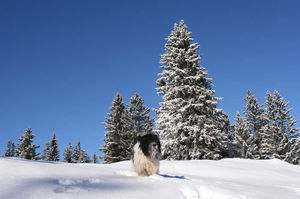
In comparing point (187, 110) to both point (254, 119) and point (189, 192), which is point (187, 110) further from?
point (254, 119)

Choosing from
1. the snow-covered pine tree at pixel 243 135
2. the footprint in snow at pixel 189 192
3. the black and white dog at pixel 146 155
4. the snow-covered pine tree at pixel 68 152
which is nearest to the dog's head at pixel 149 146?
the black and white dog at pixel 146 155

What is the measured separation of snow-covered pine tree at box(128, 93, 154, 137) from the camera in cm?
3065

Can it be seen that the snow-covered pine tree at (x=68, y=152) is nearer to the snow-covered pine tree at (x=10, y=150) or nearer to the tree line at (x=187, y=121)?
the snow-covered pine tree at (x=10, y=150)

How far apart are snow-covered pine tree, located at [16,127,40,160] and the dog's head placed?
34.9 metres

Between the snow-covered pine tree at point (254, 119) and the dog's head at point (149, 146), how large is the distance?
30.0m

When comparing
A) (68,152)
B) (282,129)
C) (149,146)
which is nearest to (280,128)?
(282,129)

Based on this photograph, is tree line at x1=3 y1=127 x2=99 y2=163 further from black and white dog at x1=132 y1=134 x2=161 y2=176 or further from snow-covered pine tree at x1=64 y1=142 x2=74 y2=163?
black and white dog at x1=132 y1=134 x2=161 y2=176

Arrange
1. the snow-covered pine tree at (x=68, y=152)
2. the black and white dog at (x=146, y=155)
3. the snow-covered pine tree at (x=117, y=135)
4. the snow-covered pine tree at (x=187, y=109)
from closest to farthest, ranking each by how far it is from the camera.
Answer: the black and white dog at (x=146, y=155)
the snow-covered pine tree at (x=187, y=109)
the snow-covered pine tree at (x=117, y=135)
the snow-covered pine tree at (x=68, y=152)

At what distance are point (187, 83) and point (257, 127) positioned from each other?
65.7 feet

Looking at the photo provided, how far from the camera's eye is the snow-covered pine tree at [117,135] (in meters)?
28.4

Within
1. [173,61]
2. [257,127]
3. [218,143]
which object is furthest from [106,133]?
[257,127]

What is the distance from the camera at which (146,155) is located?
18.8ft

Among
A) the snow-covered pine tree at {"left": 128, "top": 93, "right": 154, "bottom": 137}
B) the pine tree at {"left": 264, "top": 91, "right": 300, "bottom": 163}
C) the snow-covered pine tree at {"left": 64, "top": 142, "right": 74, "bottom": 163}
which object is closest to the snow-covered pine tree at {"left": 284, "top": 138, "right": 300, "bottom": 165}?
the pine tree at {"left": 264, "top": 91, "right": 300, "bottom": 163}

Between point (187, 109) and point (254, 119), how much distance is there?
20641 mm
